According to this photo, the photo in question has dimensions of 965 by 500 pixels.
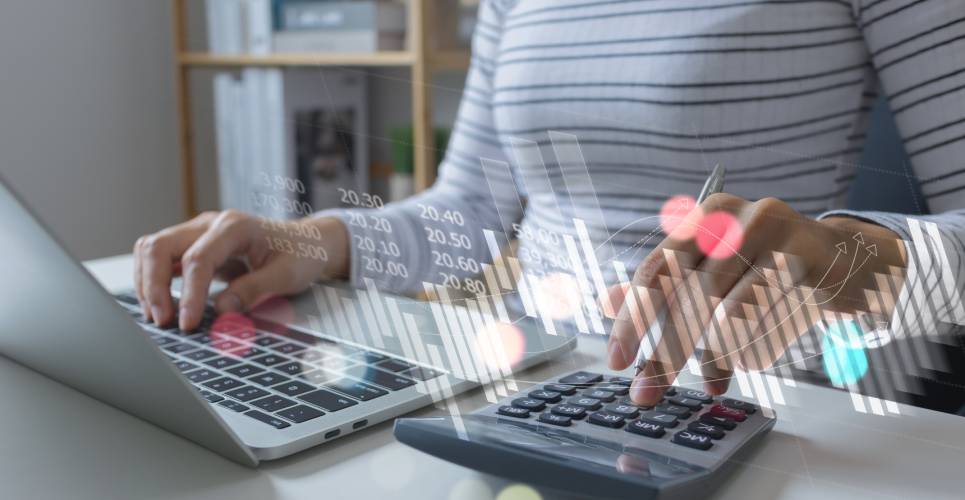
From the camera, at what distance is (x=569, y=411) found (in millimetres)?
351

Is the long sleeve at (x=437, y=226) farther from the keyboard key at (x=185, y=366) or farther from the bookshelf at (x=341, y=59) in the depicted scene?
the bookshelf at (x=341, y=59)

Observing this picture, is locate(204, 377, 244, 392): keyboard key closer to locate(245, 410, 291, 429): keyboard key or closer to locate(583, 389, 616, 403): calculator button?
locate(245, 410, 291, 429): keyboard key

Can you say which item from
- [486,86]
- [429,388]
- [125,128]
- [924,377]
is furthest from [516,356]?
[125,128]

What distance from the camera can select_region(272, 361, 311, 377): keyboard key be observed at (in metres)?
0.43

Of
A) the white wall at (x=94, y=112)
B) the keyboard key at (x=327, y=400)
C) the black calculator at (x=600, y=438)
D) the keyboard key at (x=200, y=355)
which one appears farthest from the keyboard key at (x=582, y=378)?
the white wall at (x=94, y=112)

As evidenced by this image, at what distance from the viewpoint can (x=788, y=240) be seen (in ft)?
1.01

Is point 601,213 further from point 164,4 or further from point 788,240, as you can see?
point 164,4

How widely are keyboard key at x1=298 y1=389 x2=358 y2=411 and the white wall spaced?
21 centimetres

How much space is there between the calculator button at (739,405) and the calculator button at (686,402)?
0.04 ft

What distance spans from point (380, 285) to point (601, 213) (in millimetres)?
151

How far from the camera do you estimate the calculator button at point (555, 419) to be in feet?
1.13

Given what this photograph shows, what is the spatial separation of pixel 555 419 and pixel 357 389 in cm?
11

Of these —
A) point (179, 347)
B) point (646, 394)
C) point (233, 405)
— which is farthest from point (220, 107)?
point (646, 394)

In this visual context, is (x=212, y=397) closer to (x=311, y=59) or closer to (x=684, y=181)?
(x=684, y=181)
